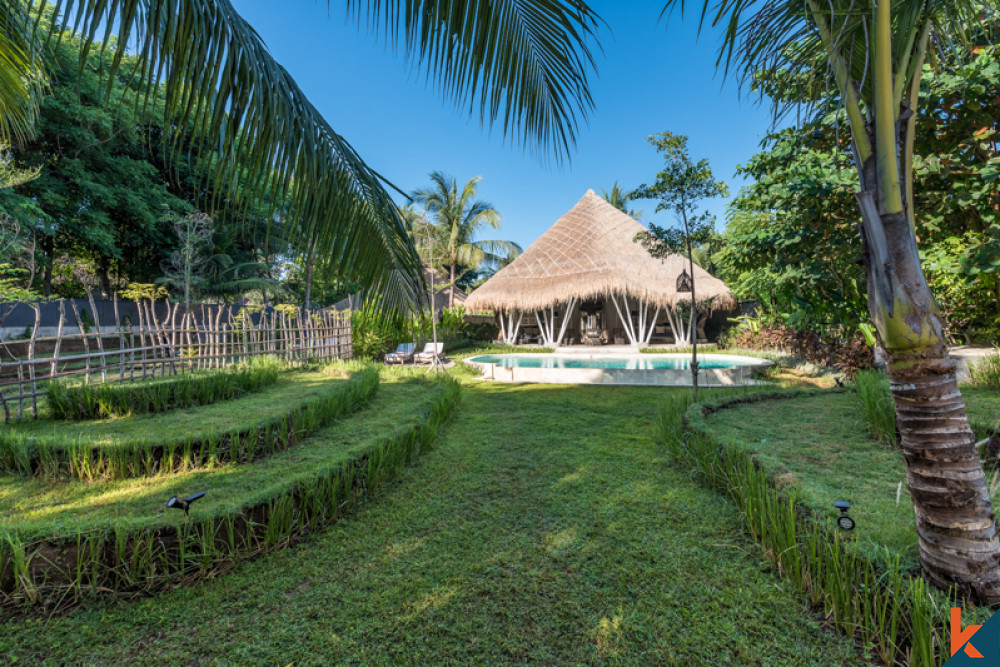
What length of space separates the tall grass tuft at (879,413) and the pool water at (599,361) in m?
7.23

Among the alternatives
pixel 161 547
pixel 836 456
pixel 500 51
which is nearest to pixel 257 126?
pixel 500 51

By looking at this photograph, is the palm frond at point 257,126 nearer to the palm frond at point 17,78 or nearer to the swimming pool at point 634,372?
the palm frond at point 17,78

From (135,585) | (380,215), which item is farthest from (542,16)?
(135,585)

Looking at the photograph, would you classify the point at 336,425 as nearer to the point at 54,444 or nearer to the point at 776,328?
the point at 54,444

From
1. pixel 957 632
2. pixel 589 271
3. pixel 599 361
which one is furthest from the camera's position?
pixel 589 271

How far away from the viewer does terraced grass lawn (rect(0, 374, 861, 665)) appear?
5.54 ft

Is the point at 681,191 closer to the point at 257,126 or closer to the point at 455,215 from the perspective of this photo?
the point at 257,126

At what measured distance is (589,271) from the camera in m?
14.7

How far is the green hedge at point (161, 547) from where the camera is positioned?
77.3 inches

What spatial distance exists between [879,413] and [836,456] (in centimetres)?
80

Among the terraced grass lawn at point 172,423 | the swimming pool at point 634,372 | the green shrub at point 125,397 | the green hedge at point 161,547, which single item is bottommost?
the green hedge at point 161,547

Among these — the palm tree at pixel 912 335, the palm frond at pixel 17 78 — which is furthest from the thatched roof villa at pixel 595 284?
the palm frond at pixel 17 78

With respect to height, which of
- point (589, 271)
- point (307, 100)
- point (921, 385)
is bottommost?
point (921, 385)

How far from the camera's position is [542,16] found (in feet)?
5.04
